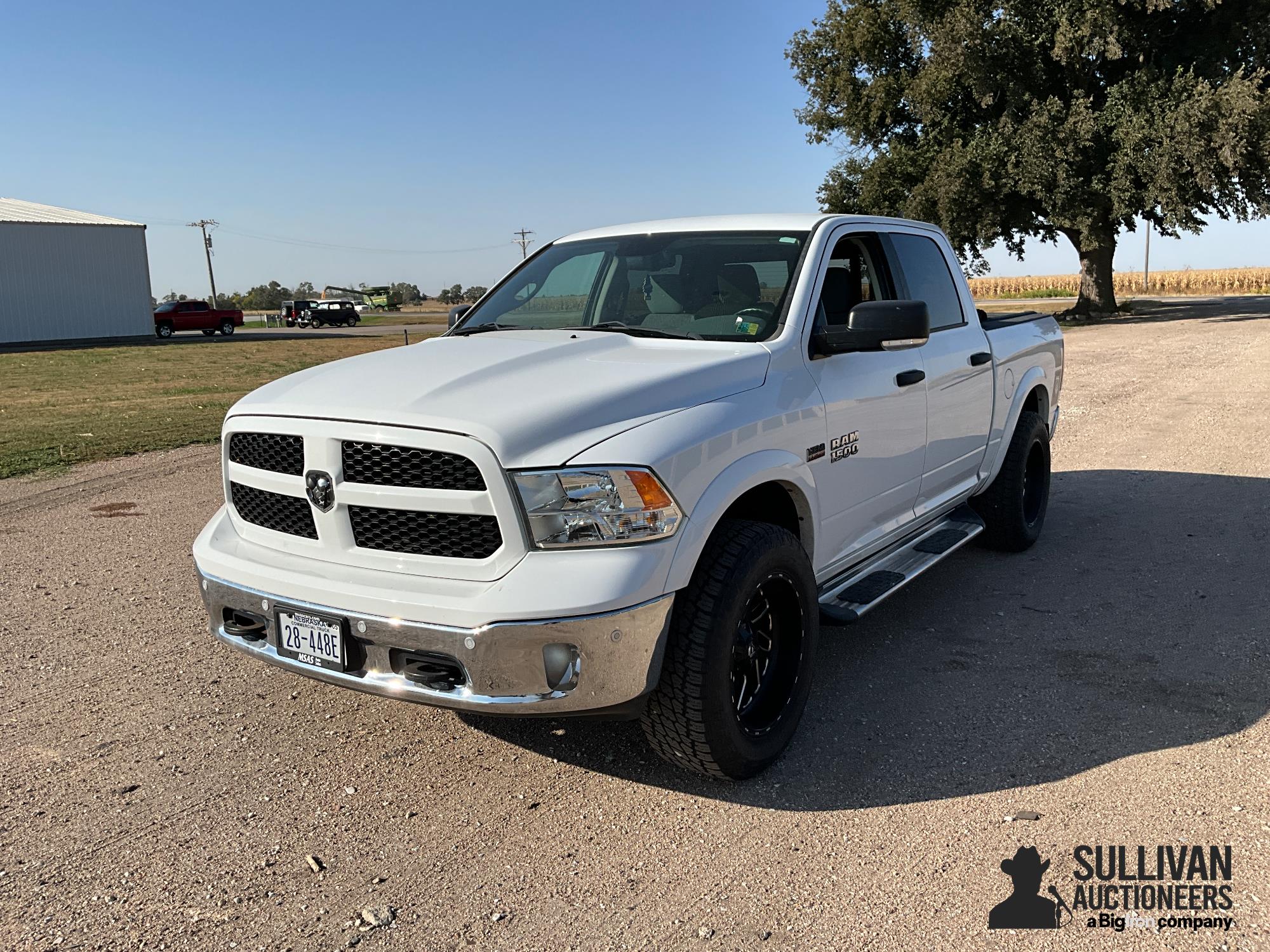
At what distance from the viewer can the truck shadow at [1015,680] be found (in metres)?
3.55

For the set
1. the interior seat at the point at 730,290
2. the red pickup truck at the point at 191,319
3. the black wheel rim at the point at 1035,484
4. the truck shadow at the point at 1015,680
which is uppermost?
the red pickup truck at the point at 191,319

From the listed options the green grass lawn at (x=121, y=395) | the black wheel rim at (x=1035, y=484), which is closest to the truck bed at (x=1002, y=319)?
the black wheel rim at (x=1035, y=484)

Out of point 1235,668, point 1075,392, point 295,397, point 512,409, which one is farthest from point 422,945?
point 1075,392

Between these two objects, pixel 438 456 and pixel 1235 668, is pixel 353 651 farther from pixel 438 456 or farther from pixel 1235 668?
pixel 1235 668

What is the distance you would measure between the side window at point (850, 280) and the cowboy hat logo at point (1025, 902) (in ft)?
6.91

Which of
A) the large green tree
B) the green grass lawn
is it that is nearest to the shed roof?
the green grass lawn

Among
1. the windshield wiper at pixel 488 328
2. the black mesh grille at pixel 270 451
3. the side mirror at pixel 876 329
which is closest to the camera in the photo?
the black mesh grille at pixel 270 451

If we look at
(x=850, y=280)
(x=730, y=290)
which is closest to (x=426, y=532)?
(x=730, y=290)

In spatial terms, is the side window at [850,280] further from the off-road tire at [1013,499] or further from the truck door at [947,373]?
the off-road tire at [1013,499]

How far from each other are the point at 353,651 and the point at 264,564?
1.73 ft

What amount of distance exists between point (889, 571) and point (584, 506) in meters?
2.00

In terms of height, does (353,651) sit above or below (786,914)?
above

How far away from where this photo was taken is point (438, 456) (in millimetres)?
3039

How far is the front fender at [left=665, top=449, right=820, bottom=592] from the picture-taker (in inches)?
122
